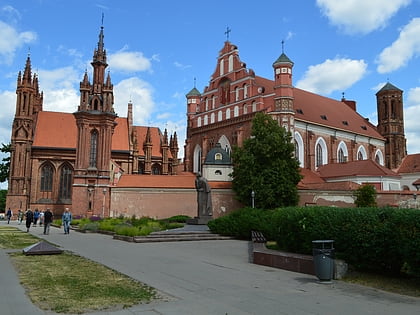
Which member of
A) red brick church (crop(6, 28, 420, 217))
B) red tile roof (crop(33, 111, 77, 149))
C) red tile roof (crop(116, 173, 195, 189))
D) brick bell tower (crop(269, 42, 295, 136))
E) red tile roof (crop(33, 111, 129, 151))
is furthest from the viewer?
red tile roof (crop(33, 111, 129, 151))

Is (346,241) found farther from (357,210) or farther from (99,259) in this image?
(99,259)

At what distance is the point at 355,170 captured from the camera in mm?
44938

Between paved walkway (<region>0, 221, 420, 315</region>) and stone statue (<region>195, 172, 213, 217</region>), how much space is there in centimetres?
1432

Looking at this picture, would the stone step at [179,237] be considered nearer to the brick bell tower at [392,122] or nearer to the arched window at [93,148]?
the arched window at [93,148]

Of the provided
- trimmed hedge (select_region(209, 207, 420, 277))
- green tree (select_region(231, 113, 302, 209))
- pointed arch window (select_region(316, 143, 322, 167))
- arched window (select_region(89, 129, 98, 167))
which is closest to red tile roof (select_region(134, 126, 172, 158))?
arched window (select_region(89, 129, 98, 167))

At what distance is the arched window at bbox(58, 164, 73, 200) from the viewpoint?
5522 centimetres

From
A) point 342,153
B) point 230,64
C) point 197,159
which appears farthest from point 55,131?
point 342,153

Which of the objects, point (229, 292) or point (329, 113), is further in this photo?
point (329, 113)

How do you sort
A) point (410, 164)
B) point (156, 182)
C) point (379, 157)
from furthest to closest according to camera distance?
Answer: point (379, 157) < point (410, 164) < point (156, 182)

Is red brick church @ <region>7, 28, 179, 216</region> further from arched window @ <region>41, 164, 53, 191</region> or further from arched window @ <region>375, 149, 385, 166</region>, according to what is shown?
arched window @ <region>375, 149, 385, 166</region>

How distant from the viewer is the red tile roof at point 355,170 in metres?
43.8

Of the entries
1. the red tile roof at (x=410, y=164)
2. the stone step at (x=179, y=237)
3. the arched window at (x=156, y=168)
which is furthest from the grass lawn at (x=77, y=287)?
the red tile roof at (x=410, y=164)

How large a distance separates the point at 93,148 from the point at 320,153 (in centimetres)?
2777

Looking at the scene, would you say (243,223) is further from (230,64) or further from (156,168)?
(156,168)
